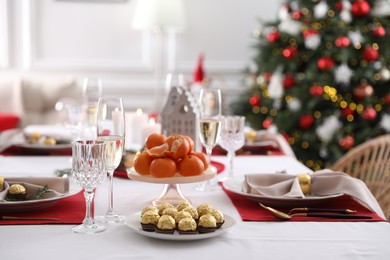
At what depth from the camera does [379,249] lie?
1.20m

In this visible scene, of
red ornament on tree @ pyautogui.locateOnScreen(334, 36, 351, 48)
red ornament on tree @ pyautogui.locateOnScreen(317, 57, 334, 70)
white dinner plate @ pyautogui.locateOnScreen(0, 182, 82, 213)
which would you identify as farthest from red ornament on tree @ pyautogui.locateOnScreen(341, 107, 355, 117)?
white dinner plate @ pyautogui.locateOnScreen(0, 182, 82, 213)

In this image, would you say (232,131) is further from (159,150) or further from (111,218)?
(111,218)

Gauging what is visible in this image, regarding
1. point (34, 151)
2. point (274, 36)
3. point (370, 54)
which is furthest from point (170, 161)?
point (274, 36)

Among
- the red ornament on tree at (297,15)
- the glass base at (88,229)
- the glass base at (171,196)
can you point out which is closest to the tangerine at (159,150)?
the glass base at (171,196)

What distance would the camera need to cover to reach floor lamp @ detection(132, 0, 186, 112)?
4371 millimetres

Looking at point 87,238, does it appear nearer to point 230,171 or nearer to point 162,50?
point 230,171

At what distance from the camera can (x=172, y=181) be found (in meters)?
1.42

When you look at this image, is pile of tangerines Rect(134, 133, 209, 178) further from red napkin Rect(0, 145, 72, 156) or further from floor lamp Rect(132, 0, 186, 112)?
floor lamp Rect(132, 0, 186, 112)

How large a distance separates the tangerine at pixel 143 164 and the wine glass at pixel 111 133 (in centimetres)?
6

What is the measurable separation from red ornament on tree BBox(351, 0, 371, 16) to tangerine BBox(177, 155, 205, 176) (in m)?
2.92

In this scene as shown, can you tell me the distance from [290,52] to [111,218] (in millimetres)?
3033

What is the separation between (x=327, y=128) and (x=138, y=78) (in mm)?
1637

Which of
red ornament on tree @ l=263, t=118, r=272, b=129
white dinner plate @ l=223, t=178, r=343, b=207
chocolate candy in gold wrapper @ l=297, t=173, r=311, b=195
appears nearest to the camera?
white dinner plate @ l=223, t=178, r=343, b=207

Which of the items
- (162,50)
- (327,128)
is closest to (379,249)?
(327,128)
